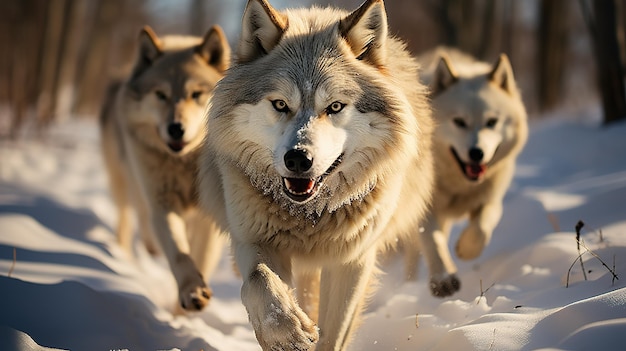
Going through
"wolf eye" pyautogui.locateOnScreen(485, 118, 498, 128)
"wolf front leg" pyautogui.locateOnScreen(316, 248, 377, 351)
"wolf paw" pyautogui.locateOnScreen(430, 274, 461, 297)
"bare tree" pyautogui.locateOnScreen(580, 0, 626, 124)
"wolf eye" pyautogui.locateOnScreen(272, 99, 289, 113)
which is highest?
"bare tree" pyautogui.locateOnScreen(580, 0, 626, 124)

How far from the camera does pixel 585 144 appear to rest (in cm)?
761

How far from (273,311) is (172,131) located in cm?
202

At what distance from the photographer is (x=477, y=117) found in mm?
4469

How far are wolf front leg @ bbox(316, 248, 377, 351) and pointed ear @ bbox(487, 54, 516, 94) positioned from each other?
222cm

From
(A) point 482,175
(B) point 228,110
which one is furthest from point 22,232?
(A) point 482,175

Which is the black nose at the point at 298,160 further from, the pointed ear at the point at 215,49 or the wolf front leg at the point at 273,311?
the pointed ear at the point at 215,49

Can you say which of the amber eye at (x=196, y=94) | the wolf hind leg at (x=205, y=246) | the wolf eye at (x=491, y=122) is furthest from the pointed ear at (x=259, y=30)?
the wolf eye at (x=491, y=122)

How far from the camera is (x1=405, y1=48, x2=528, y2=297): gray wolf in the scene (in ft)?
14.2

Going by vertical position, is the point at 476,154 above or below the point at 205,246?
above

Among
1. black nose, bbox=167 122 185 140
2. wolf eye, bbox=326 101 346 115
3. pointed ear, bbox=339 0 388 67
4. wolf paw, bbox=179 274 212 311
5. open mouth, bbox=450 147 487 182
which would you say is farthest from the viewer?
open mouth, bbox=450 147 487 182

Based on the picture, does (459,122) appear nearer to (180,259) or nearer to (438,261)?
(438,261)

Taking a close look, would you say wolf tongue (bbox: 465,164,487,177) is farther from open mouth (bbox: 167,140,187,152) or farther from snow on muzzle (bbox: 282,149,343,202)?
open mouth (bbox: 167,140,187,152)

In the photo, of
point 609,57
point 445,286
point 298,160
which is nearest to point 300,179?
point 298,160

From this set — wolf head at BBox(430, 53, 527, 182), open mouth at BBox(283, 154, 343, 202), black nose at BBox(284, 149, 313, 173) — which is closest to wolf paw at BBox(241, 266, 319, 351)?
open mouth at BBox(283, 154, 343, 202)
